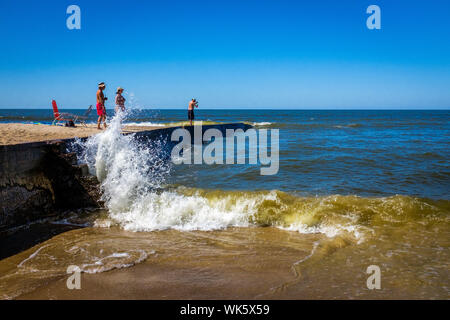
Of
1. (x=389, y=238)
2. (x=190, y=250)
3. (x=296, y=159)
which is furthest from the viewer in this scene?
(x=296, y=159)

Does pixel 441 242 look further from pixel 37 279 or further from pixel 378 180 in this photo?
pixel 37 279

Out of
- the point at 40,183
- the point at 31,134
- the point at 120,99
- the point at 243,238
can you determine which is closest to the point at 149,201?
the point at 40,183

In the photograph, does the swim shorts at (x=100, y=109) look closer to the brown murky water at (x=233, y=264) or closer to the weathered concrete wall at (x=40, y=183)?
the weathered concrete wall at (x=40, y=183)

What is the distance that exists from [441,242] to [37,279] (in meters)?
5.81

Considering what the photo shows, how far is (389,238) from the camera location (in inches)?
203

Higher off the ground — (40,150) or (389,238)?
(40,150)

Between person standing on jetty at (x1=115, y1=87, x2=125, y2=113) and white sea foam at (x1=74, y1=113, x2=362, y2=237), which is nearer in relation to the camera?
white sea foam at (x1=74, y1=113, x2=362, y2=237)

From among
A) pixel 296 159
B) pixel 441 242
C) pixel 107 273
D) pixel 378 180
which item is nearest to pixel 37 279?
pixel 107 273

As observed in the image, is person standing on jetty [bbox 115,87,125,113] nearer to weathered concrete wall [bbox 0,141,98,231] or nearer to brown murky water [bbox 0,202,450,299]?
weathered concrete wall [bbox 0,141,98,231]

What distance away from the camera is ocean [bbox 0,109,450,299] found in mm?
3730

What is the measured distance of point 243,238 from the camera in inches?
208

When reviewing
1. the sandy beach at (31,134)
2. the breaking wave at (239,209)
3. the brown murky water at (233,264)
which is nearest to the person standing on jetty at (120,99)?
the sandy beach at (31,134)

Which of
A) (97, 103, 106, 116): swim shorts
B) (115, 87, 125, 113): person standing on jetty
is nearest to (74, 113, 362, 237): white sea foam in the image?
(97, 103, 106, 116): swim shorts

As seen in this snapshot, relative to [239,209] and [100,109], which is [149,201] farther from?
[100,109]
